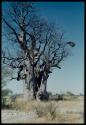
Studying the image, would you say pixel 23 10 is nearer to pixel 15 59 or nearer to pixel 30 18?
pixel 30 18

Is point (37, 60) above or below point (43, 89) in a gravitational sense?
above

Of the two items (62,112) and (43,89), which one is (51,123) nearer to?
(62,112)

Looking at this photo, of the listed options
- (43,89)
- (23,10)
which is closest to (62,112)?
(43,89)

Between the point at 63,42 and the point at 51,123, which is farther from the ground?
the point at 63,42

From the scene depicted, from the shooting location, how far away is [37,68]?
13.6 metres

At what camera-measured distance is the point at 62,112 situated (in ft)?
30.2

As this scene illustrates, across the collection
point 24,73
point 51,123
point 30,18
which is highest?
point 30,18

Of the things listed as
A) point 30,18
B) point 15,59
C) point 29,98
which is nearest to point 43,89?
point 29,98

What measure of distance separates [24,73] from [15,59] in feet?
2.09

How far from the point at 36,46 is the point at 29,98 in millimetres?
1987

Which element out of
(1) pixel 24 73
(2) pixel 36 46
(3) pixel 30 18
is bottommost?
(1) pixel 24 73

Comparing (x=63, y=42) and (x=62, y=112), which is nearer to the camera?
(x=62, y=112)

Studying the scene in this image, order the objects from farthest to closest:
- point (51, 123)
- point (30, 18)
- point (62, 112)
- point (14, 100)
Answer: point (30, 18), point (14, 100), point (62, 112), point (51, 123)

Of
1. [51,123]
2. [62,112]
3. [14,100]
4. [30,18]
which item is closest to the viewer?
[51,123]
